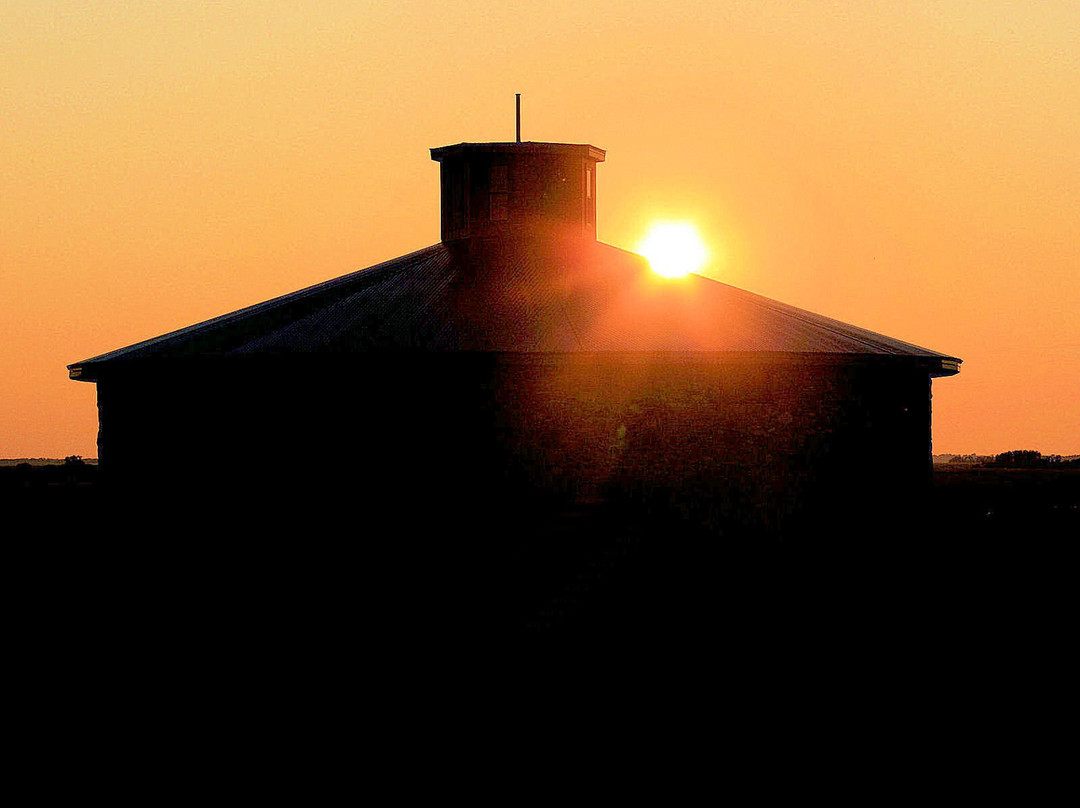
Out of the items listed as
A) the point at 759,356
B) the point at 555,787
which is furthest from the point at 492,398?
the point at 555,787

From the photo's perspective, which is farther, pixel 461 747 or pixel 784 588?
pixel 784 588

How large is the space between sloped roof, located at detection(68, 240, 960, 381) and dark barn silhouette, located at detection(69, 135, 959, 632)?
0.22 feet

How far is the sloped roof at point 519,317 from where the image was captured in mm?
21328

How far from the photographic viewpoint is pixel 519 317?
2200 cm

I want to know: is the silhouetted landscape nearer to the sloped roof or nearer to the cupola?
the sloped roof

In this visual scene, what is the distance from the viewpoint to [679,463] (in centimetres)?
2084

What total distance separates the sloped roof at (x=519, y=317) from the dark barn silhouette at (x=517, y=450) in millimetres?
67

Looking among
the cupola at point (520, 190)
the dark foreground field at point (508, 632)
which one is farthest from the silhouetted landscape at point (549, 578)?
the cupola at point (520, 190)

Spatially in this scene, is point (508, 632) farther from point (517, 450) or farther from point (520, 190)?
point (520, 190)

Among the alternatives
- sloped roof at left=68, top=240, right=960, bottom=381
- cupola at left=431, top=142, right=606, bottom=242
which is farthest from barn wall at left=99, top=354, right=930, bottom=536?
cupola at left=431, top=142, right=606, bottom=242

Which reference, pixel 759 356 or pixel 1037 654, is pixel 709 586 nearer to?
pixel 759 356

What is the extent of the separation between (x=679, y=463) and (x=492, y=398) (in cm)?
284

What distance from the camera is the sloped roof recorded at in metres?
21.3

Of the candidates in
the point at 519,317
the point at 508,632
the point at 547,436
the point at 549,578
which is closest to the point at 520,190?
the point at 519,317
